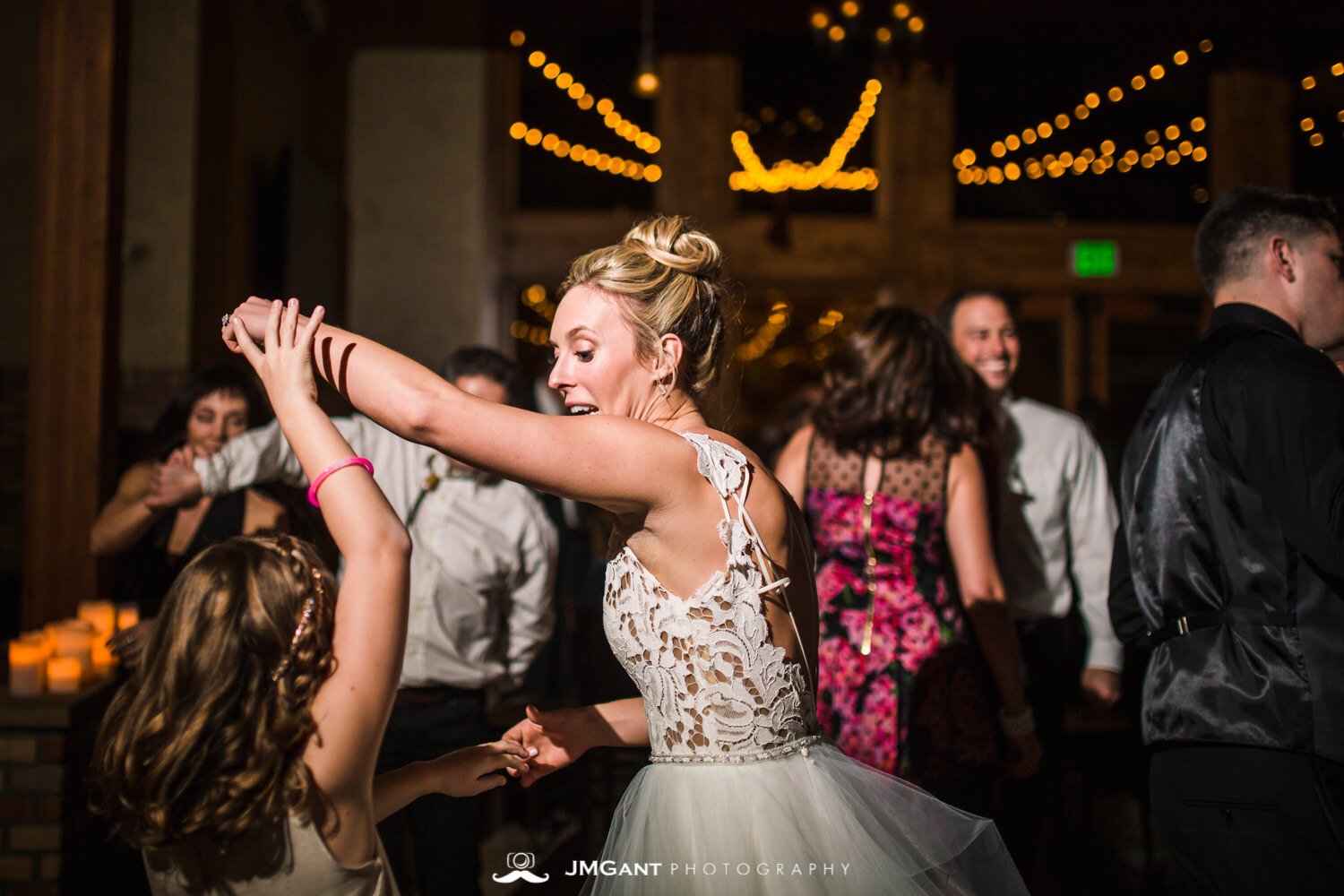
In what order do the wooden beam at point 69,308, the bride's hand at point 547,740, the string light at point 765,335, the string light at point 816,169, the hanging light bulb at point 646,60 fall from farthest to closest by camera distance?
the string light at point 765,335 → the string light at point 816,169 → the hanging light bulb at point 646,60 → the wooden beam at point 69,308 → the bride's hand at point 547,740

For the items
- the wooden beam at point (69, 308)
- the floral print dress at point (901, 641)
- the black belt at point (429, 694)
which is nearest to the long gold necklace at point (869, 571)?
the floral print dress at point (901, 641)

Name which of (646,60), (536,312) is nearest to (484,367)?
(646,60)

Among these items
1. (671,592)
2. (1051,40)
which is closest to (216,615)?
(671,592)

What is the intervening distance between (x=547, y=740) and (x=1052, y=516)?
169 centimetres

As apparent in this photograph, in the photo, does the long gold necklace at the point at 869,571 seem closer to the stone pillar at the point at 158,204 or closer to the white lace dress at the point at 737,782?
the white lace dress at the point at 737,782

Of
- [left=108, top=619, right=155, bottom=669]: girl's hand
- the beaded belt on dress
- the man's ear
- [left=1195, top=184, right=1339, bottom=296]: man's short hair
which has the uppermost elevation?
[left=1195, top=184, right=1339, bottom=296]: man's short hair

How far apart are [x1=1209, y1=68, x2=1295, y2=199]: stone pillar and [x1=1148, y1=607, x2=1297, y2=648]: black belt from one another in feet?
17.0

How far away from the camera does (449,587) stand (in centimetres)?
230

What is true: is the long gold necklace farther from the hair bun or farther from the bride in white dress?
the hair bun

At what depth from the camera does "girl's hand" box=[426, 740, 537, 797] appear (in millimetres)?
1238

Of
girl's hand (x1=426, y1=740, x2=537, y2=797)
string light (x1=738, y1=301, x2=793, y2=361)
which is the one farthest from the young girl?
string light (x1=738, y1=301, x2=793, y2=361)

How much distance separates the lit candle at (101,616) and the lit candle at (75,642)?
18cm

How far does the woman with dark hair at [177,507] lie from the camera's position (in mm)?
2324

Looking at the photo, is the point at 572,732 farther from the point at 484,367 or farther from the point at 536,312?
the point at 536,312
